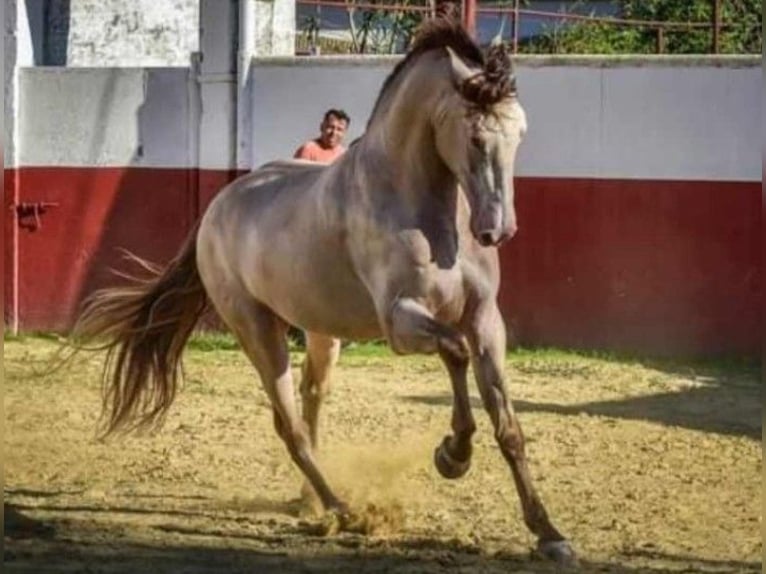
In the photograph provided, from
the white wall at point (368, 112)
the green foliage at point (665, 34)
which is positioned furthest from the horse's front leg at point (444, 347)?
the green foliage at point (665, 34)

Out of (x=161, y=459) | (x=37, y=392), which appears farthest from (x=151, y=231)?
(x=161, y=459)

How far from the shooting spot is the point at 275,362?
25.2ft

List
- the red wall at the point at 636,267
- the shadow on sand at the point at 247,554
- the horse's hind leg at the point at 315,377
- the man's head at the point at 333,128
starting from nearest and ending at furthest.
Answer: the shadow on sand at the point at 247,554
the horse's hind leg at the point at 315,377
the man's head at the point at 333,128
the red wall at the point at 636,267

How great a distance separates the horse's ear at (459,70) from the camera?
6.42 metres

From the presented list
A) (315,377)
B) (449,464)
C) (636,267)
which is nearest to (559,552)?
(449,464)

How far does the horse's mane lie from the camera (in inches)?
247

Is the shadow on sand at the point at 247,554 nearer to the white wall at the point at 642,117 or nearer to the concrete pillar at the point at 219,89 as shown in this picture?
the white wall at the point at 642,117

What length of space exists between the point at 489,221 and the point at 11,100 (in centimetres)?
862

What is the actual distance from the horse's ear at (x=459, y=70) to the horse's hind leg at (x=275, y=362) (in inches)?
61.9

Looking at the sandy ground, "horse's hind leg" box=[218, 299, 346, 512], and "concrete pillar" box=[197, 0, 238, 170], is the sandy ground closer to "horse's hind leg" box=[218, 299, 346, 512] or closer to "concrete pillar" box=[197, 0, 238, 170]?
"horse's hind leg" box=[218, 299, 346, 512]

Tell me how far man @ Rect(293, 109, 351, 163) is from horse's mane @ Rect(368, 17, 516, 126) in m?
4.83

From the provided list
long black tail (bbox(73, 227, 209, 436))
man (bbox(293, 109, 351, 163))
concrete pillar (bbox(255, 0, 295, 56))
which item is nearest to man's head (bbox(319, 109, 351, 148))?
man (bbox(293, 109, 351, 163))

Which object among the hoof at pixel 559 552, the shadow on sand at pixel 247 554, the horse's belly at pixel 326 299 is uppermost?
the horse's belly at pixel 326 299

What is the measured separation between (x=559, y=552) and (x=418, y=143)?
4.70 feet
